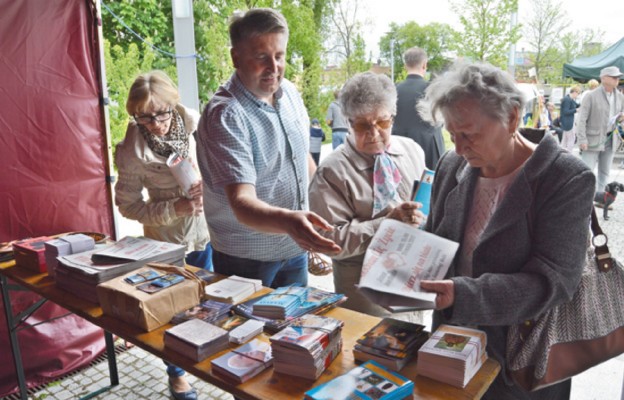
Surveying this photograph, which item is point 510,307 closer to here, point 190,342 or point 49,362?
point 190,342

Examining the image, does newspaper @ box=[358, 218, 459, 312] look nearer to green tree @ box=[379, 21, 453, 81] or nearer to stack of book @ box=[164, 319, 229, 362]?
stack of book @ box=[164, 319, 229, 362]

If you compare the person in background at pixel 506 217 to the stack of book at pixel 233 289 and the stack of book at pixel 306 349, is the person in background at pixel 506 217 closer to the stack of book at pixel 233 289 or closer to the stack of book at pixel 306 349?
the stack of book at pixel 306 349

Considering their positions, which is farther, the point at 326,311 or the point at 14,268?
the point at 14,268

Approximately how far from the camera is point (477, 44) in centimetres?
705

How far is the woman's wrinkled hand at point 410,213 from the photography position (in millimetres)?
1635

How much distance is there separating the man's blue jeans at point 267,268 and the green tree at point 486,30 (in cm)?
586

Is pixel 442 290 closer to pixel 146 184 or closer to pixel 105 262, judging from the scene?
pixel 105 262

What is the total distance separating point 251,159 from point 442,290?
86 cm

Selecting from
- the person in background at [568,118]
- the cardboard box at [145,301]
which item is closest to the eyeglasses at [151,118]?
the cardboard box at [145,301]

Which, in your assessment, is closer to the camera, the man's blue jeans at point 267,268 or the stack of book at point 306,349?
the stack of book at point 306,349

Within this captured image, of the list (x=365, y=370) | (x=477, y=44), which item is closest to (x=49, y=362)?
(x=365, y=370)

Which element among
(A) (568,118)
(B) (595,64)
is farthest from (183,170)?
(B) (595,64)

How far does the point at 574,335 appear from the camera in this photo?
1.37m

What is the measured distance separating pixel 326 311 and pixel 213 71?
6.22 meters
